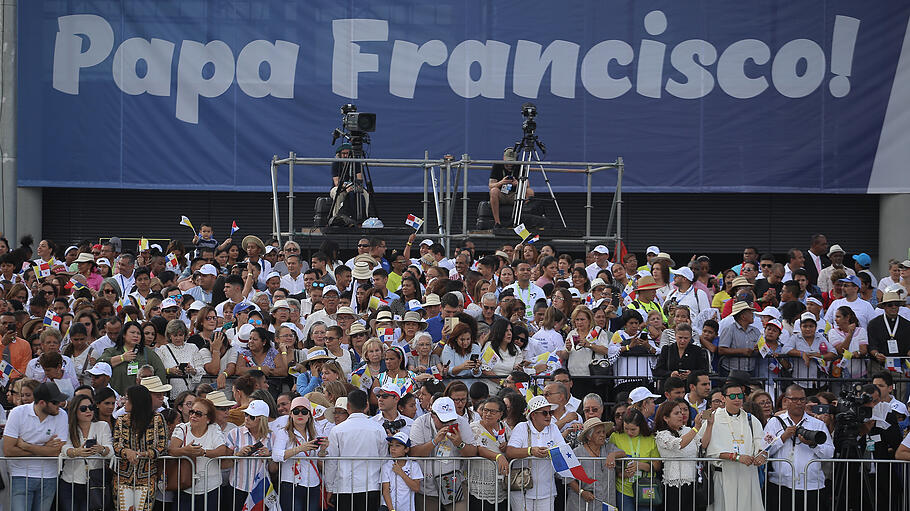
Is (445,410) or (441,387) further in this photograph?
(441,387)

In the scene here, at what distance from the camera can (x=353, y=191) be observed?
1658cm

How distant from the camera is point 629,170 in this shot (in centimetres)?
2050

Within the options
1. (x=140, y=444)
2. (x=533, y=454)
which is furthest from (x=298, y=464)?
(x=533, y=454)

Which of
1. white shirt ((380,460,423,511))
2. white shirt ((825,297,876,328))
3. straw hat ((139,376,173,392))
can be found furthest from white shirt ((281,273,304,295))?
white shirt ((825,297,876,328))

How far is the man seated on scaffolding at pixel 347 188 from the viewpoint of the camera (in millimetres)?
16500

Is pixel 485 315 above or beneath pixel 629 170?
beneath

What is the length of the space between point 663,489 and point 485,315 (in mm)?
3166

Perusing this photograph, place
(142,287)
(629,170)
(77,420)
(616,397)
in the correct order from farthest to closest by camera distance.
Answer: (629,170) < (142,287) < (616,397) < (77,420)

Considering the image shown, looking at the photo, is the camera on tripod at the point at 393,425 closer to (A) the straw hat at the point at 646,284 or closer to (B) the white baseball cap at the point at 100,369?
(B) the white baseball cap at the point at 100,369

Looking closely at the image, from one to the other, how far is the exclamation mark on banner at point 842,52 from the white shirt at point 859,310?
314 inches

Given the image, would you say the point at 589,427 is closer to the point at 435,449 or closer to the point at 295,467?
the point at 435,449

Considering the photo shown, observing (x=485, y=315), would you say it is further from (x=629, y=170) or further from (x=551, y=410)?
(x=629, y=170)

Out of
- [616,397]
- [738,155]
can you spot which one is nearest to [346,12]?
[738,155]

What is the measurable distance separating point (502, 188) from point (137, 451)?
843 centimetres
